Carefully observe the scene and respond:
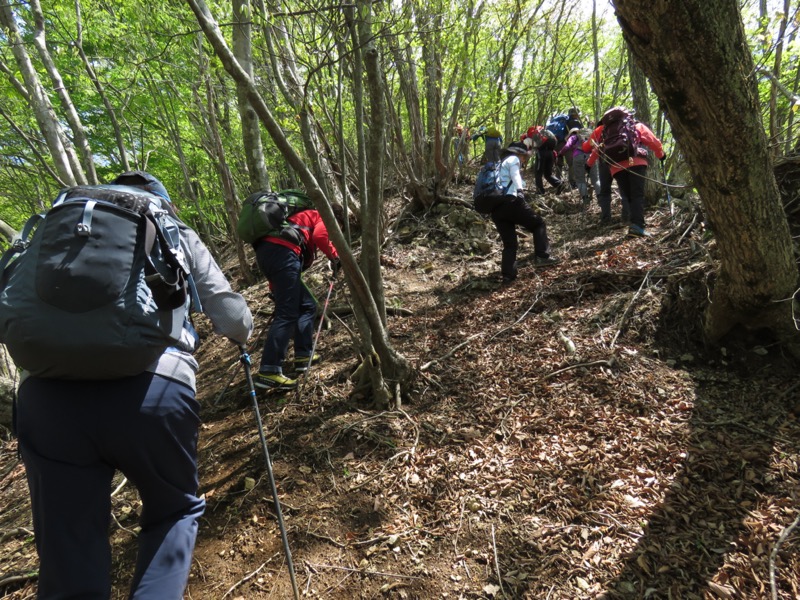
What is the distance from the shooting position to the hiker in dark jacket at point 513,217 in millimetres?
5324

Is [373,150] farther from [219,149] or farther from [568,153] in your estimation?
[568,153]

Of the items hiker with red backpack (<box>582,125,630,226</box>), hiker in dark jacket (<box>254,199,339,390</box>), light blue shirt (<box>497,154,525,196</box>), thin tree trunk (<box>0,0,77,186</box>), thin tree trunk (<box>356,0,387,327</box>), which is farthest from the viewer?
hiker with red backpack (<box>582,125,630,226</box>)

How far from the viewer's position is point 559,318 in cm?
418

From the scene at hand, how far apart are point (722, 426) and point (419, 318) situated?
10.5 feet

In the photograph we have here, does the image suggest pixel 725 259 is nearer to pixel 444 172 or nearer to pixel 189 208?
pixel 444 172

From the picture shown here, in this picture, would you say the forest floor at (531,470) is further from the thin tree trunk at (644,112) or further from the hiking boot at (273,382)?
the thin tree trunk at (644,112)

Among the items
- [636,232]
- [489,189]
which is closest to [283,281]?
[489,189]

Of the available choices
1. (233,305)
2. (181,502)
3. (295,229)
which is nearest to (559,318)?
(295,229)

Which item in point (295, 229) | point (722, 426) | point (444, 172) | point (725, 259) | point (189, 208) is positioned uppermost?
point (189, 208)

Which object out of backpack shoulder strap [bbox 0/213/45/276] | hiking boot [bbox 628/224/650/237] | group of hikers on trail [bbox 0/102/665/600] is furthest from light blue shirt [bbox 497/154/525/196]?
backpack shoulder strap [bbox 0/213/45/276]

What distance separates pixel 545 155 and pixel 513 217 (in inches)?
184

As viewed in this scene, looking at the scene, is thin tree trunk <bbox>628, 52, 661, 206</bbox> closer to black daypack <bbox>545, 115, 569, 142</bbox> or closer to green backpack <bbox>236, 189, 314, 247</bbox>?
black daypack <bbox>545, 115, 569, 142</bbox>

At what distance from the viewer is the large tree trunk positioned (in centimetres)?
196

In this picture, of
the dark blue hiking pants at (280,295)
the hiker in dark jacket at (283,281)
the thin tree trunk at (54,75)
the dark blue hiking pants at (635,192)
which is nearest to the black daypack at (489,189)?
the dark blue hiking pants at (635,192)
